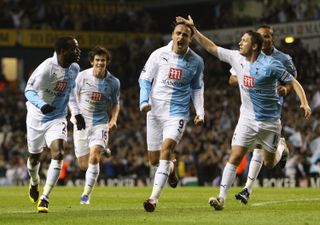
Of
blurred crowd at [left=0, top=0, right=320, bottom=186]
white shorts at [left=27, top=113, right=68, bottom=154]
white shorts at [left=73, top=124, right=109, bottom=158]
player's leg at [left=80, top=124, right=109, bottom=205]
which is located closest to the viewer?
white shorts at [left=27, top=113, right=68, bottom=154]

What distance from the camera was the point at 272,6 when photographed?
126ft

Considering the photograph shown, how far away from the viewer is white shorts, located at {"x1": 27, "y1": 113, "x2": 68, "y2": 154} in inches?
603

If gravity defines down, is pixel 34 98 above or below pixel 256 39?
below

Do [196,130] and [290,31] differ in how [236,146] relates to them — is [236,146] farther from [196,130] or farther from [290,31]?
[290,31]

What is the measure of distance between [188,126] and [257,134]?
19.0 meters

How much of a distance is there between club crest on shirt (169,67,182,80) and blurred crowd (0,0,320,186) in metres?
12.6

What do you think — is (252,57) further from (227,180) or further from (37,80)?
(37,80)

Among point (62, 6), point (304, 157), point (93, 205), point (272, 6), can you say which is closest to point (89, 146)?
point (93, 205)

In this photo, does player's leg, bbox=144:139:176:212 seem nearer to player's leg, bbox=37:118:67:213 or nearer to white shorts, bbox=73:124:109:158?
player's leg, bbox=37:118:67:213

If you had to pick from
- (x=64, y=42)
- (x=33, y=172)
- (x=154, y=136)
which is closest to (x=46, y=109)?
(x=64, y=42)

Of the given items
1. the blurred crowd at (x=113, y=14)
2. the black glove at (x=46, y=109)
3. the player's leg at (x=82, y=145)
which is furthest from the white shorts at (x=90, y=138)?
the blurred crowd at (x=113, y=14)

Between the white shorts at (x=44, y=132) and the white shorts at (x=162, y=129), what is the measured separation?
126 cm

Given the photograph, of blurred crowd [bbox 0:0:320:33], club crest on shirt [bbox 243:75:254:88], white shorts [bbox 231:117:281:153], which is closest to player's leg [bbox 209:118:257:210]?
white shorts [bbox 231:117:281:153]

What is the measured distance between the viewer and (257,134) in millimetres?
14984
